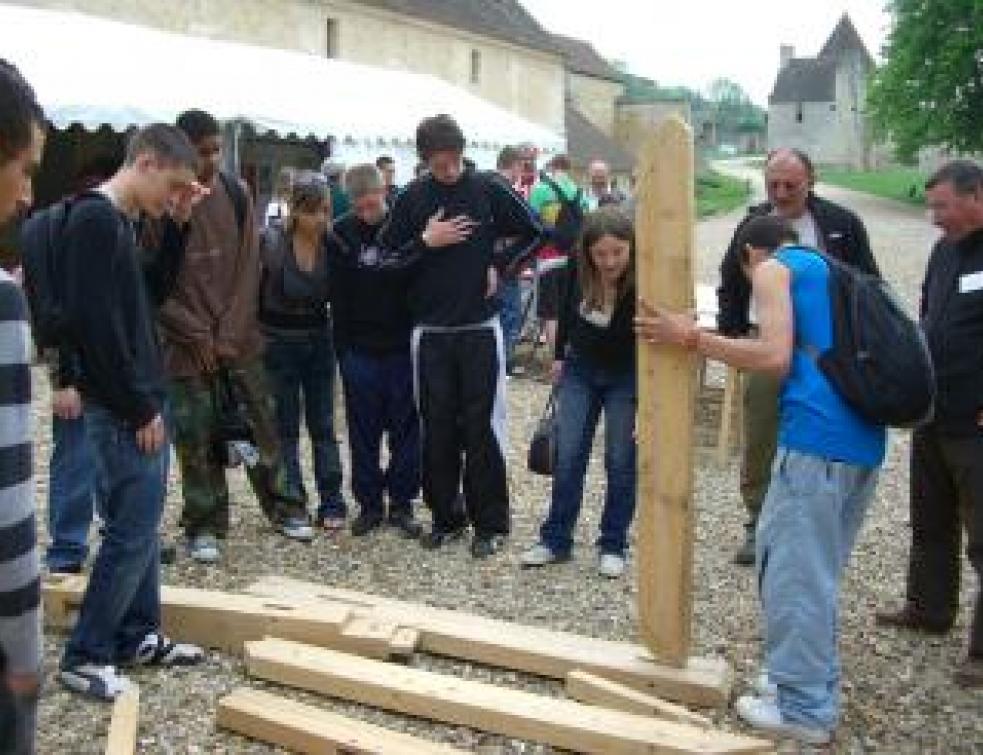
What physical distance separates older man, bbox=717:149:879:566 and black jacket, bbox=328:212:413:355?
167cm

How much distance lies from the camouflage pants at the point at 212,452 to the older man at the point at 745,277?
2398 mm

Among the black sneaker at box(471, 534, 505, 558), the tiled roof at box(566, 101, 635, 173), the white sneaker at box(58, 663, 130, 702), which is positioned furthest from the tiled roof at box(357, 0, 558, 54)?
the white sneaker at box(58, 663, 130, 702)

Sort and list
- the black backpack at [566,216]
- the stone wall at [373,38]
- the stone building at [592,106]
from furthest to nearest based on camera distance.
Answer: the stone building at [592,106], the stone wall at [373,38], the black backpack at [566,216]

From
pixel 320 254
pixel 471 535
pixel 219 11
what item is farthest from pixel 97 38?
pixel 219 11

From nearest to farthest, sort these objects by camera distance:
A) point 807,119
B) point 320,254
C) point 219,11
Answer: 1. point 320,254
2. point 219,11
3. point 807,119

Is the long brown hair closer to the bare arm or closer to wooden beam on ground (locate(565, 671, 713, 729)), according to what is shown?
the bare arm

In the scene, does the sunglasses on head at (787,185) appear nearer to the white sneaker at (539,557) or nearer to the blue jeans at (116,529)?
the white sneaker at (539,557)

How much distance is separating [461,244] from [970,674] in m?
3.03

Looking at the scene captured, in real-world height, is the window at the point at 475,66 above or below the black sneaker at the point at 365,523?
above

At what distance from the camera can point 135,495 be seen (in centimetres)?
424

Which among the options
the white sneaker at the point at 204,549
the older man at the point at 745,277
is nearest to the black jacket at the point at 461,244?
the older man at the point at 745,277

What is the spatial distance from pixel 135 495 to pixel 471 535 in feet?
8.77

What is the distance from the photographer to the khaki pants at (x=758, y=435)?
5984 mm

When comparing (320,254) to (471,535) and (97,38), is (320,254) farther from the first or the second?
(97,38)
